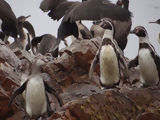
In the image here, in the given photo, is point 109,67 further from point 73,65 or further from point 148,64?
point 73,65

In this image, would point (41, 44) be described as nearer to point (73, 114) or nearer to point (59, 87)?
point (59, 87)

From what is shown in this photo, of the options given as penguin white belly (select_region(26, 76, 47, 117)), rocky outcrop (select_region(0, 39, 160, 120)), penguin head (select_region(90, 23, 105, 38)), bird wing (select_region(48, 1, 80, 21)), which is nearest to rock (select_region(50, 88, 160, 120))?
rocky outcrop (select_region(0, 39, 160, 120))

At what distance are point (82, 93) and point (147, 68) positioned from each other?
3.28ft

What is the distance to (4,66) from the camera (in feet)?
23.9

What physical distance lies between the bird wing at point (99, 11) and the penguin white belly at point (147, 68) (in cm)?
68

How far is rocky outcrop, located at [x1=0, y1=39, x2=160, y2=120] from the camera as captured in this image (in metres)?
5.96

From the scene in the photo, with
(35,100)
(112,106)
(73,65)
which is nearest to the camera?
(112,106)

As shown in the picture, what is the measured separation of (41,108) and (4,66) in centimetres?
117

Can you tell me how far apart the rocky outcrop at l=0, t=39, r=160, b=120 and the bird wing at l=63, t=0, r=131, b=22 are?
509 millimetres

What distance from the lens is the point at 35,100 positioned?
641 cm

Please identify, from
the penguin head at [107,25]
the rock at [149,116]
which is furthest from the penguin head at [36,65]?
the rock at [149,116]

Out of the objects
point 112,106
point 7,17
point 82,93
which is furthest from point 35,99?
point 7,17

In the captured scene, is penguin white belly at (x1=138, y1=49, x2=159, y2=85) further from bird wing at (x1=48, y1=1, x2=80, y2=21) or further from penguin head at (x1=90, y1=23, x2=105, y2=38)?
bird wing at (x1=48, y1=1, x2=80, y2=21)

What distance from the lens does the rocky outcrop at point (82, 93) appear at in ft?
19.6
